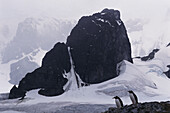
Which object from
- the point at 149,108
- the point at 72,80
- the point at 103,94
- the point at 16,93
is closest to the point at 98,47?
the point at 72,80

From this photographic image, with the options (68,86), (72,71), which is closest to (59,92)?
(68,86)

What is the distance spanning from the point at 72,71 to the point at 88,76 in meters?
7.47

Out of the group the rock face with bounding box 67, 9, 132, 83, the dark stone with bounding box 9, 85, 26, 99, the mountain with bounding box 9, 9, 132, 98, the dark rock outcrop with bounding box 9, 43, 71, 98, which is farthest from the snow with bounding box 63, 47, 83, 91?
the dark stone with bounding box 9, 85, 26, 99

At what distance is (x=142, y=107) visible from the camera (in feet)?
64.0

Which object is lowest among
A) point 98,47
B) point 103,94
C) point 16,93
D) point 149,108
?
point 149,108

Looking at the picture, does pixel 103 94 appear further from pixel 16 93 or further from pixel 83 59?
pixel 16 93

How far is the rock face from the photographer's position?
405ft

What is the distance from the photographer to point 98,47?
128m

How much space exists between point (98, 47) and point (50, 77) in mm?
26363

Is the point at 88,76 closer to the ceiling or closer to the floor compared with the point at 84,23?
closer to the floor

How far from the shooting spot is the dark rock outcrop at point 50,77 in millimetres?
117125

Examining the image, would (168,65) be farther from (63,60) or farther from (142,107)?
(142,107)

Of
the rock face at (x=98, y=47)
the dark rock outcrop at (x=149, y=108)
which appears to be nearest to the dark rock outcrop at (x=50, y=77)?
the rock face at (x=98, y=47)

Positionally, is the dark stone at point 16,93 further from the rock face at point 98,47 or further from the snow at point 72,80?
the rock face at point 98,47
